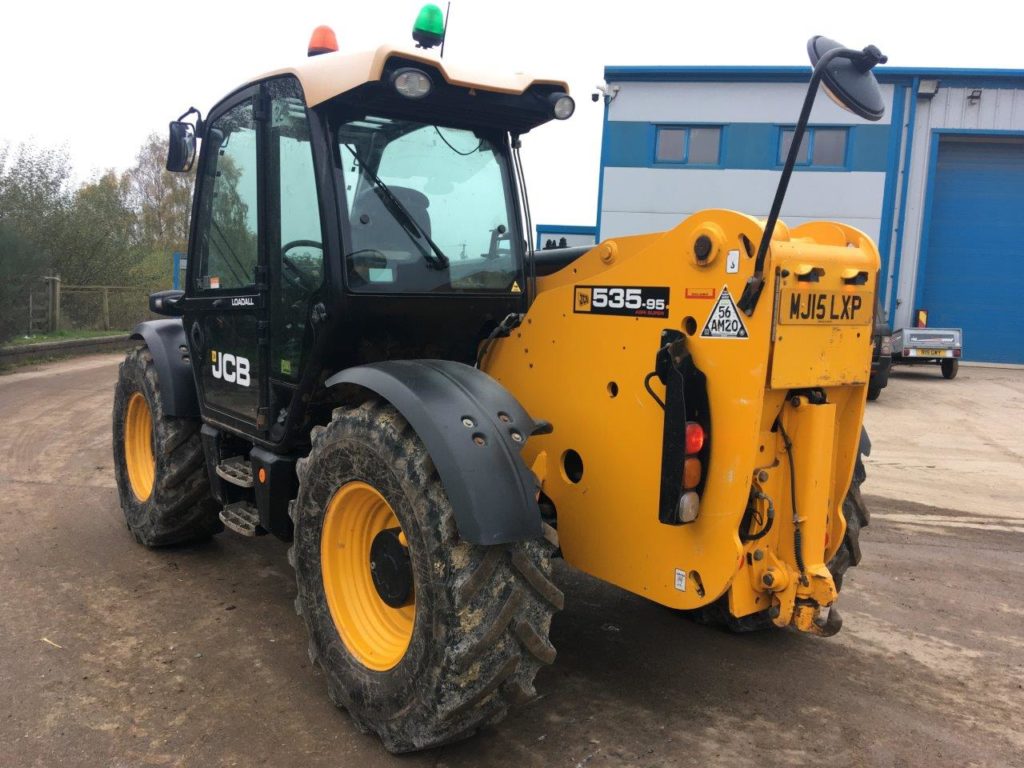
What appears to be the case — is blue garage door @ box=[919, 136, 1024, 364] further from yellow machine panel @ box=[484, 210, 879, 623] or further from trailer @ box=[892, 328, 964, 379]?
yellow machine panel @ box=[484, 210, 879, 623]

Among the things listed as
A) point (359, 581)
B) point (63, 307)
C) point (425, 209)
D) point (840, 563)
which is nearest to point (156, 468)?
point (359, 581)

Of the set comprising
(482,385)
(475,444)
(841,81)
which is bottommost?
(475,444)

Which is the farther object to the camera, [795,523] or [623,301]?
[623,301]

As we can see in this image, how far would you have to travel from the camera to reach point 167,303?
4539 mm

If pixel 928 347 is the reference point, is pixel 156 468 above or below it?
below

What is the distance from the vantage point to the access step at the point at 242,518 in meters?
3.64

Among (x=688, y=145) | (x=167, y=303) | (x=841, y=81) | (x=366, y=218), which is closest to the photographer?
(x=841, y=81)

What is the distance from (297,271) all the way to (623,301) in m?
1.40

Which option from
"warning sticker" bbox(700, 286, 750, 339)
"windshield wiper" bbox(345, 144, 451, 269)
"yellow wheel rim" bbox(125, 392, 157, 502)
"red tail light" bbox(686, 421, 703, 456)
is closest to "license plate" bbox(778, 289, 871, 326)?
"warning sticker" bbox(700, 286, 750, 339)

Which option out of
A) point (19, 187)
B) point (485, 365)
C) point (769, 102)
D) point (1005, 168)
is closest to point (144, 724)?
point (485, 365)

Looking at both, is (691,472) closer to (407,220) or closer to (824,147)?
(407,220)

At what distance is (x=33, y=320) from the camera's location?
1578 centimetres

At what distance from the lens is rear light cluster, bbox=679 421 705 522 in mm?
2566

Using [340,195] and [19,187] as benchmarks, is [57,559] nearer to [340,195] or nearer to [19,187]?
[340,195]
